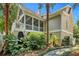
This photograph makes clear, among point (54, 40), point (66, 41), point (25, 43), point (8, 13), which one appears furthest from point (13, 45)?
point (66, 41)

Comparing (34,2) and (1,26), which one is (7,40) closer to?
(1,26)

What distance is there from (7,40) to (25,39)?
220 millimetres

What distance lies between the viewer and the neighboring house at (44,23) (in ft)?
7.67

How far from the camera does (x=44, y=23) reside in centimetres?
237

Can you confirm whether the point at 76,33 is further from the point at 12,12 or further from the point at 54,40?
the point at 12,12

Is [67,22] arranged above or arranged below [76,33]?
above

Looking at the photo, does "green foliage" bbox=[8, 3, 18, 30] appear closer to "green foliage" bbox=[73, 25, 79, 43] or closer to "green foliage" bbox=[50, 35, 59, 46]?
"green foliage" bbox=[50, 35, 59, 46]

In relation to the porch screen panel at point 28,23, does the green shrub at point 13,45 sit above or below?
below

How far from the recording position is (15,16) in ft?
7.73

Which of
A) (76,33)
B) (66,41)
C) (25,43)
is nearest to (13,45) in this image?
(25,43)

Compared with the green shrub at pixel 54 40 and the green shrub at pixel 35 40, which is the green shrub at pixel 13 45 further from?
the green shrub at pixel 54 40

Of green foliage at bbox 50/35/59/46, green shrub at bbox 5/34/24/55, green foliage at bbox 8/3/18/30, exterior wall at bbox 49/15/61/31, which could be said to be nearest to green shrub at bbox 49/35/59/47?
green foliage at bbox 50/35/59/46

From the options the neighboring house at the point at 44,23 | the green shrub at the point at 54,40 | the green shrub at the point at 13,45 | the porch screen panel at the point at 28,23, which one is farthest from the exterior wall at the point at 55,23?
the green shrub at the point at 13,45

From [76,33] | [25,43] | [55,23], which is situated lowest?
[25,43]
